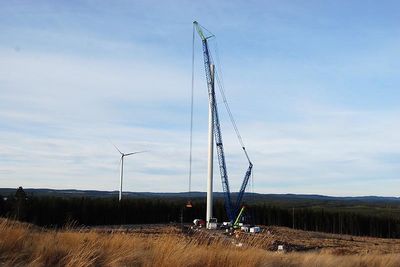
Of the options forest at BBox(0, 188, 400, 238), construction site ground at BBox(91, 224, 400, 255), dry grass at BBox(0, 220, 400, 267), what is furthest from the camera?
forest at BBox(0, 188, 400, 238)

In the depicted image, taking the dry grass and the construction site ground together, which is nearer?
the dry grass

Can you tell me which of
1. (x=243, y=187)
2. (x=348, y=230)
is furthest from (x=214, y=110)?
(x=348, y=230)

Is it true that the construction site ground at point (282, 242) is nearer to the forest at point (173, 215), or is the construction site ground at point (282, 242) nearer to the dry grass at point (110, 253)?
the dry grass at point (110, 253)

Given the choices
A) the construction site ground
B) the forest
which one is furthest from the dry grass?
the forest

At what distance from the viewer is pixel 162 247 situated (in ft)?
31.9

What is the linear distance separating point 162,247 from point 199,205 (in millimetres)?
82673

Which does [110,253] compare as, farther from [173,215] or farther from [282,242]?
[173,215]

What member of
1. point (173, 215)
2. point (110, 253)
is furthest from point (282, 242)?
point (173, 215)

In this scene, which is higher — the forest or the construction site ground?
the forest

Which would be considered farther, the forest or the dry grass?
the forest

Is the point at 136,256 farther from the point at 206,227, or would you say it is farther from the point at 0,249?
the point at 206,227

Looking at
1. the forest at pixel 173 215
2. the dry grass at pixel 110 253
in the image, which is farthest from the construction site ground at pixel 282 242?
the forest at pixel 173 215

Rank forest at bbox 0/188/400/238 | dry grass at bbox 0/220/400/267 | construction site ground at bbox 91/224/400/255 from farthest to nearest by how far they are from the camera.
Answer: forest at bbox 0/188/400/238, construction site ground at bbox 91/224/400/255, dry grass at bbox 0/220/400/267

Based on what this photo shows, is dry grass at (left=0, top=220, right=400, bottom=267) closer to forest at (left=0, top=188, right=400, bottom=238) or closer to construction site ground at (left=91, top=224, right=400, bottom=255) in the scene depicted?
construction site ground at (left=91, top=224, right=400, bottom=255)
